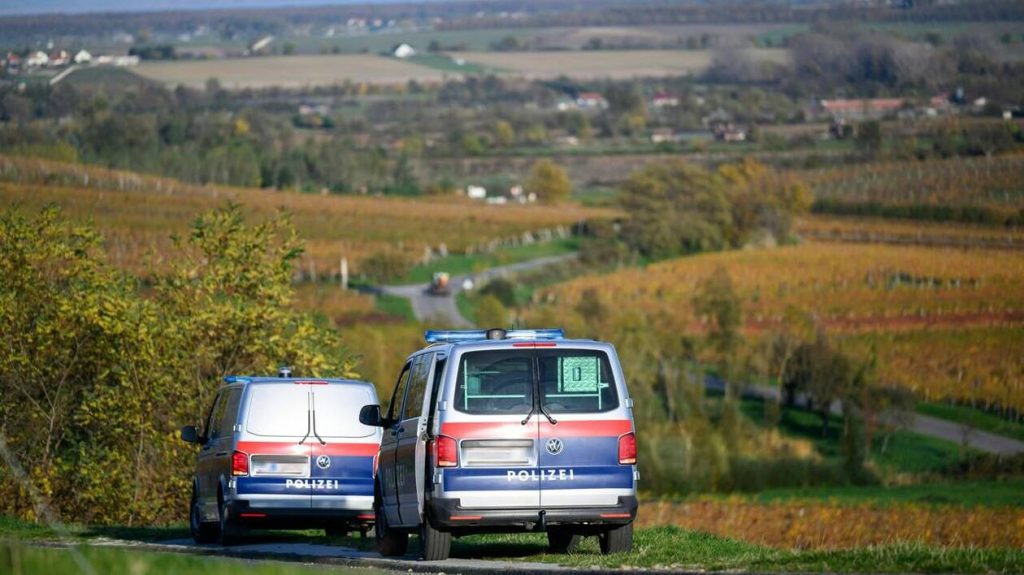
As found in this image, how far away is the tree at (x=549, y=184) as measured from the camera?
162 metres

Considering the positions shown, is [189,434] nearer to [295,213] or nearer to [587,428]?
[587,428]

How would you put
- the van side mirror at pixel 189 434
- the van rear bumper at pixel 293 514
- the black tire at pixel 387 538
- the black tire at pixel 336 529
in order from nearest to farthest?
the black tire at pixel 387 538, the van rear bumper at pixel 293 514, the black tire at pixel 336 529, the van side mirror at pixel 189 434

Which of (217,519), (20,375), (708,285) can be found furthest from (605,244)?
(217,519)

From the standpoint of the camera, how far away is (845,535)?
40.2m

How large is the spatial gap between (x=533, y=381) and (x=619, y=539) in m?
1.99

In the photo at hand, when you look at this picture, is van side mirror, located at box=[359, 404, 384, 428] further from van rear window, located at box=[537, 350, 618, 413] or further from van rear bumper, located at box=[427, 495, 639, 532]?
van rear window, located at box=[537, 350, 618, 413]

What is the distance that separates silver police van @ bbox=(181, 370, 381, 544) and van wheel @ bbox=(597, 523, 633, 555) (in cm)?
441

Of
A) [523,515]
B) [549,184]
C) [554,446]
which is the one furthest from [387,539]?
[549,184]

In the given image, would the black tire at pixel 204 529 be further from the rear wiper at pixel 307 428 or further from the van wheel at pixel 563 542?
the van wheel at pixel 563 542

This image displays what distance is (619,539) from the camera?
54.8ft

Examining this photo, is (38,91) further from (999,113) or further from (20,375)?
(20,375)

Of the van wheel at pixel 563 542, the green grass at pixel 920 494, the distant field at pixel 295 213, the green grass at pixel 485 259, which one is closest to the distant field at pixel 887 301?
the green grass at pixel 920 494

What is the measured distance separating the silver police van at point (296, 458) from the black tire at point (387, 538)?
191cm

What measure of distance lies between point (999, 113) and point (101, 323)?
200 ft
